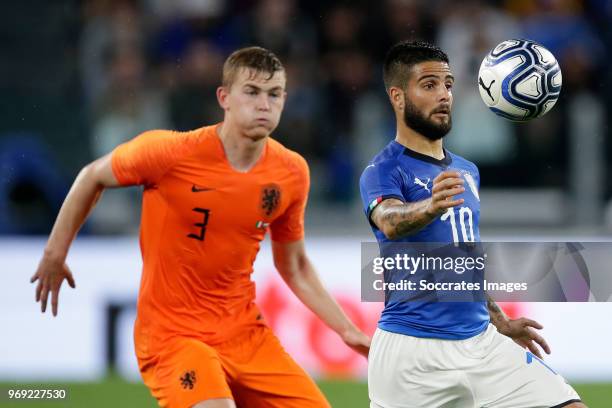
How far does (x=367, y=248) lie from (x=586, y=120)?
5539 millimetres

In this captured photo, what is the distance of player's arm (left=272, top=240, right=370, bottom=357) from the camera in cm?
616

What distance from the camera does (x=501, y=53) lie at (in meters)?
5.76

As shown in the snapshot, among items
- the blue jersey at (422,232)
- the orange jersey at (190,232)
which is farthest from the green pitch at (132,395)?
the blue jersey at (422,232)

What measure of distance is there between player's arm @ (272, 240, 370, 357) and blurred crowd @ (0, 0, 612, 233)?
455 cm

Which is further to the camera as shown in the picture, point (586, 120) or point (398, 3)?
point (398, 3)

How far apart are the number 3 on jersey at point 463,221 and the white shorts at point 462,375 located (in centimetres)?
45

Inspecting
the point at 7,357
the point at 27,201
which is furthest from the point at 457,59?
the point at 7,357

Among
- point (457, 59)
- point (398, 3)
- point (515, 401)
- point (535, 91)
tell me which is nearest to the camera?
point (515, 401)

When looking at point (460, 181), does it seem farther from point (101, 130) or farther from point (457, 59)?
point (101, 130)

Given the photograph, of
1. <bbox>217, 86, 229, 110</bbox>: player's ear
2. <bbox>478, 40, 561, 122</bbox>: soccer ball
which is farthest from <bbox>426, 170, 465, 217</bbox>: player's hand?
<bbox>217, 86, 229, 110</bbox>: player's ear

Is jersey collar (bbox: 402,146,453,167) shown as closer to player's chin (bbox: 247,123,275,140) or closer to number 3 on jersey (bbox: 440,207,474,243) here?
number 3 on jersey (bbox: 440,207,474,243)

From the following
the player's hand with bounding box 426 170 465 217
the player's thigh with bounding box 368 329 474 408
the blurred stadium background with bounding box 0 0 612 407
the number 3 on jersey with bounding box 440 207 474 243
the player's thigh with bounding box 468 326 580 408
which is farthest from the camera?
the blurred stadium background with bounding box 0 0 612 407

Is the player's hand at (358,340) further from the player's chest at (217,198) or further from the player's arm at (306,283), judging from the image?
the player's chest at (217,198)

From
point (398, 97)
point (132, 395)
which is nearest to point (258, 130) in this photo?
point (398, 97)
